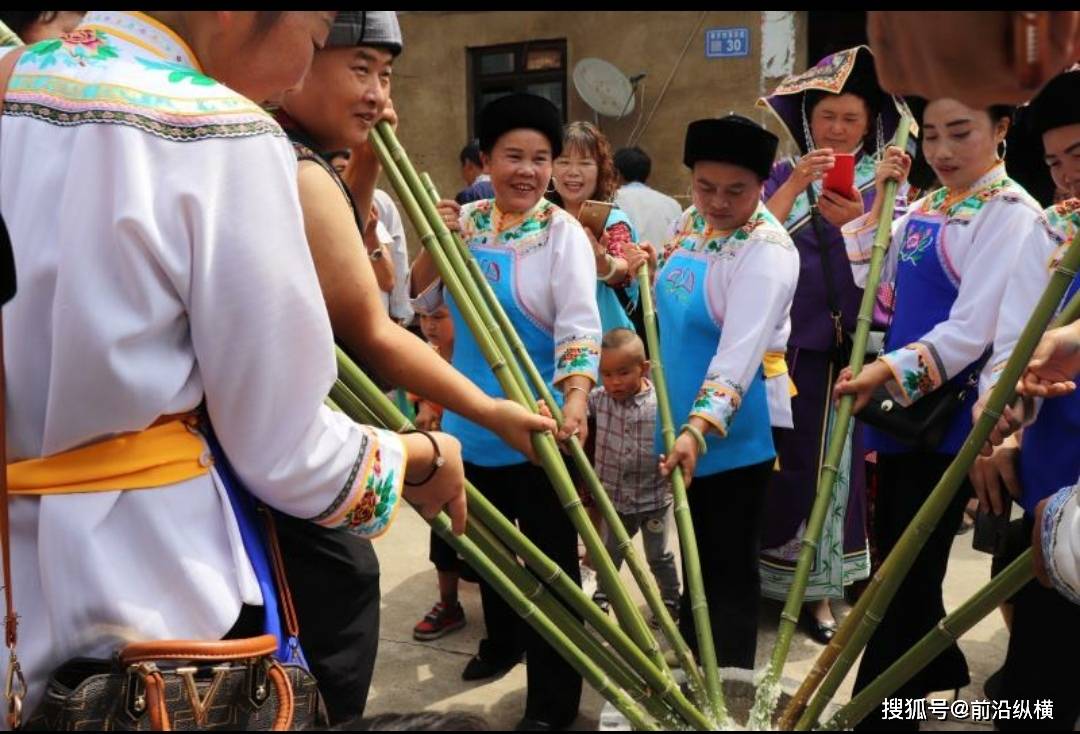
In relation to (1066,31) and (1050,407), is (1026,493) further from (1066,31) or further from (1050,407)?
(1066,31)

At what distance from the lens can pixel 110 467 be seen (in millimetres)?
1126

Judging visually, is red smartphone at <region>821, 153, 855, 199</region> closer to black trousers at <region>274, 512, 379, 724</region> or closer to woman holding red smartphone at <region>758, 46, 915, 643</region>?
woman holding red smartphone at <region>758, 46, 915, 643</region>

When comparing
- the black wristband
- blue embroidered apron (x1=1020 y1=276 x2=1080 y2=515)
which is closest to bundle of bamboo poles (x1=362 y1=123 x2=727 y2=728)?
the black wristband

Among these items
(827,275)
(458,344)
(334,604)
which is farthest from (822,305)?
(334,604)

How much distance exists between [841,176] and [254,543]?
2277 mm

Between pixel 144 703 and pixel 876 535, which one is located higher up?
pixel 144 703

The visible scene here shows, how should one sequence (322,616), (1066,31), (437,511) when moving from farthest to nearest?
(322,616) → (437,511) → (1066,31)

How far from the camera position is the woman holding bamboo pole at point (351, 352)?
1.70m

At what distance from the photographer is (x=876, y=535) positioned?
108 inches

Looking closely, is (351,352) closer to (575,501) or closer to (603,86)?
(575,501)

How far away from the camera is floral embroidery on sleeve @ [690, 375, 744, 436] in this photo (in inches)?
94.9

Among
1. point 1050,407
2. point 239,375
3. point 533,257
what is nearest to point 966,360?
point 1050,407

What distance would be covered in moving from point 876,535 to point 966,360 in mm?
563

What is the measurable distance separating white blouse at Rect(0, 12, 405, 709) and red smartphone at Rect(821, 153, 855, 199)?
218 centimetres
